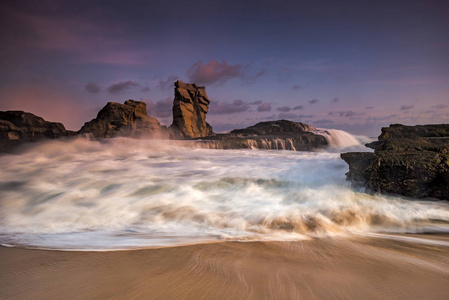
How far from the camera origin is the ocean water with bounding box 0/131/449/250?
97.4 inches

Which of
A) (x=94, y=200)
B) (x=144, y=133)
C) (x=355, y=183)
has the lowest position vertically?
(x=94, y=200)

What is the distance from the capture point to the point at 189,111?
135 feet

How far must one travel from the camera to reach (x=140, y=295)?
1.24 m

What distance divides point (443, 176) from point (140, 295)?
168 inches

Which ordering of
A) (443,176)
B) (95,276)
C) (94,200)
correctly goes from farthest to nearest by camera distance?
(94,200) < (443,176) < (95,276)

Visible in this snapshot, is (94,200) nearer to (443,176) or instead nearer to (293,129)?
(443,176)

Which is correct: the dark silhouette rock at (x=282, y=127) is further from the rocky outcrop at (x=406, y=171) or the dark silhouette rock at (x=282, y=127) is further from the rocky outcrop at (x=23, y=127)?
the rocky outcrop at (x=406, y=171)

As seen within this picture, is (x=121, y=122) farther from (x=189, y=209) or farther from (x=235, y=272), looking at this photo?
(x=235, y=272)

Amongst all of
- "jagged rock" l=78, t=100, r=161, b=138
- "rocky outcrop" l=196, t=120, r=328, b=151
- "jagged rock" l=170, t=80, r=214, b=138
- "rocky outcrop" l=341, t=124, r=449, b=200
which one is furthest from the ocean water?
"jagged rock" l=170, t=80, r=214, b=138

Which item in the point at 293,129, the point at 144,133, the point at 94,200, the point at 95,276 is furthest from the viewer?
the point at 293,129

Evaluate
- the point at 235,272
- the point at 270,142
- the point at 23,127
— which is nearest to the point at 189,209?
the point at 235,272

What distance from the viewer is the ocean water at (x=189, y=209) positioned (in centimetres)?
247

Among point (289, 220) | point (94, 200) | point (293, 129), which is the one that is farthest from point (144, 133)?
point (289, 220)

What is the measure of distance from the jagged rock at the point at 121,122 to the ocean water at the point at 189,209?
83.5ft
